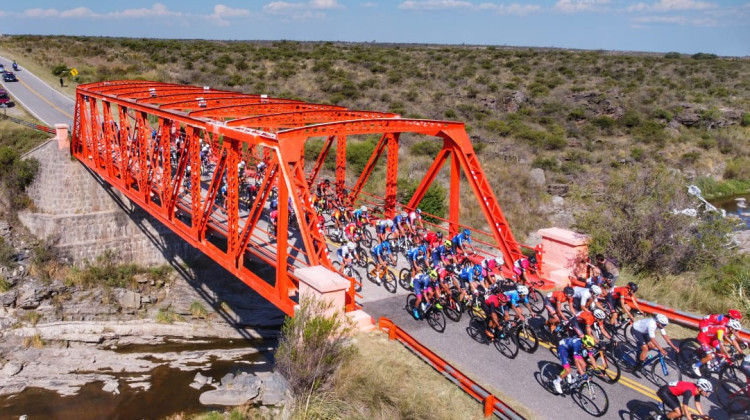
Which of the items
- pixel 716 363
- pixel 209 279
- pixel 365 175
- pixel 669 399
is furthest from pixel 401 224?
pixel 209 279

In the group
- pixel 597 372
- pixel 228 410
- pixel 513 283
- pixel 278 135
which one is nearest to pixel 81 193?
pixel 228 410

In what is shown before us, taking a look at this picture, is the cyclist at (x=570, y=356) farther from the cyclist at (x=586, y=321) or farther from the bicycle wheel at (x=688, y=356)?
the bicycle wheel at (x=688, y=356)

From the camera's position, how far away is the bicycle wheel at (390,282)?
1491cm

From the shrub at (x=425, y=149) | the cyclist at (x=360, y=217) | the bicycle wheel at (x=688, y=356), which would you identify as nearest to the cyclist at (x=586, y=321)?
the bicycle wheel at (x=688, y=356)

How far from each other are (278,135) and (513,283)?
6308mm

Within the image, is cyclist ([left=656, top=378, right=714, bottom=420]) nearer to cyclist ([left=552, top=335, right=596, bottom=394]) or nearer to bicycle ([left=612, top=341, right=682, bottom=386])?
cyclist ([left=552, top=335, right=596, bottom=394])

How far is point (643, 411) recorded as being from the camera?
30.5ft

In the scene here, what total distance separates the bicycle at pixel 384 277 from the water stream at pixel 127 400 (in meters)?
7.49

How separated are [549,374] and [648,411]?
1.80 metres

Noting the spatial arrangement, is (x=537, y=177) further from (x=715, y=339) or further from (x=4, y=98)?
(x=4, y=98)

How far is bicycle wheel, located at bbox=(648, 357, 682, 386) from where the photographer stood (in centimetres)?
1034

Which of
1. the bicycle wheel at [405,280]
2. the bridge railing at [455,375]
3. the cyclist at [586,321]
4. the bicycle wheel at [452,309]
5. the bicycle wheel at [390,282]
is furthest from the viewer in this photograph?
the bicycle wheel at [405,280]

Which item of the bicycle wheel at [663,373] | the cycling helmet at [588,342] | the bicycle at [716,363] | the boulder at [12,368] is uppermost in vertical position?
the cycling helmet at [588,342]

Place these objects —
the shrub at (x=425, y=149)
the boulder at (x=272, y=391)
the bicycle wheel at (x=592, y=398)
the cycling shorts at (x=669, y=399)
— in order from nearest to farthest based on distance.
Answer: the cycling shorts at (x=669, y=399)
the bicycle wheel at (x=592, y=398)
the boulder at (x=272, y=391)
the shrub at (x=425, y=149)
